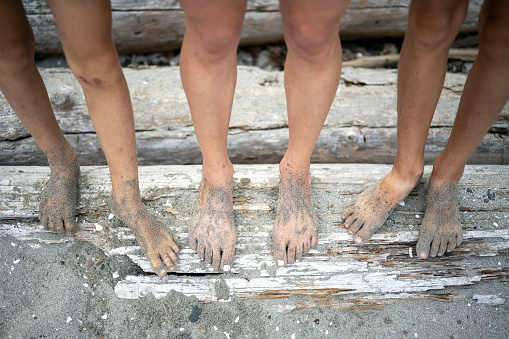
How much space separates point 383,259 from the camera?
1.94 m

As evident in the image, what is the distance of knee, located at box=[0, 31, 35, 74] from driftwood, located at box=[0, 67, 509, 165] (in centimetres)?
84

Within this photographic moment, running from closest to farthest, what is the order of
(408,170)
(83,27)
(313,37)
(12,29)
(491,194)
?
(83,27)
(313,37)
(12,29)
(408,170)
(491,194)

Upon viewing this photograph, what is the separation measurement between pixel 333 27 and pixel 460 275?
4.49 ft

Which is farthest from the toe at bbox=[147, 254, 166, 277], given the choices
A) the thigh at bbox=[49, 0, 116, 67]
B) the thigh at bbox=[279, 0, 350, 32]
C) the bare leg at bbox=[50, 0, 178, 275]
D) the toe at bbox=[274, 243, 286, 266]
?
the thigh at bbox=[279, 0, 350, 32]

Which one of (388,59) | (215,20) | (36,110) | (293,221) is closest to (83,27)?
(215,20)

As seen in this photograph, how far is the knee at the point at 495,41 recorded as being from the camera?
1.48m

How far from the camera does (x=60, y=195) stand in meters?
1.93

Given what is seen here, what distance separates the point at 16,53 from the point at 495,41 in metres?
1.86

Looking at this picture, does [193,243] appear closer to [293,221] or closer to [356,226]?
[293,221]

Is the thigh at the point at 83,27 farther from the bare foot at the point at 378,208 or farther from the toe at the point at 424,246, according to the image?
the toe at the point at 424,246

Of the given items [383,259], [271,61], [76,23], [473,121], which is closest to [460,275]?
[383,259]

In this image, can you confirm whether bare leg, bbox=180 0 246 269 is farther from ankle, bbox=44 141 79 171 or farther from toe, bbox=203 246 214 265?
ankle, bbox=44 141 79 171

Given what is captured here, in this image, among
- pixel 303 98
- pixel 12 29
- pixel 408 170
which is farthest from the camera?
pixel 408 170

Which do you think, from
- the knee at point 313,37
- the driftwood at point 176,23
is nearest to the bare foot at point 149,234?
the knee at point 313,37
